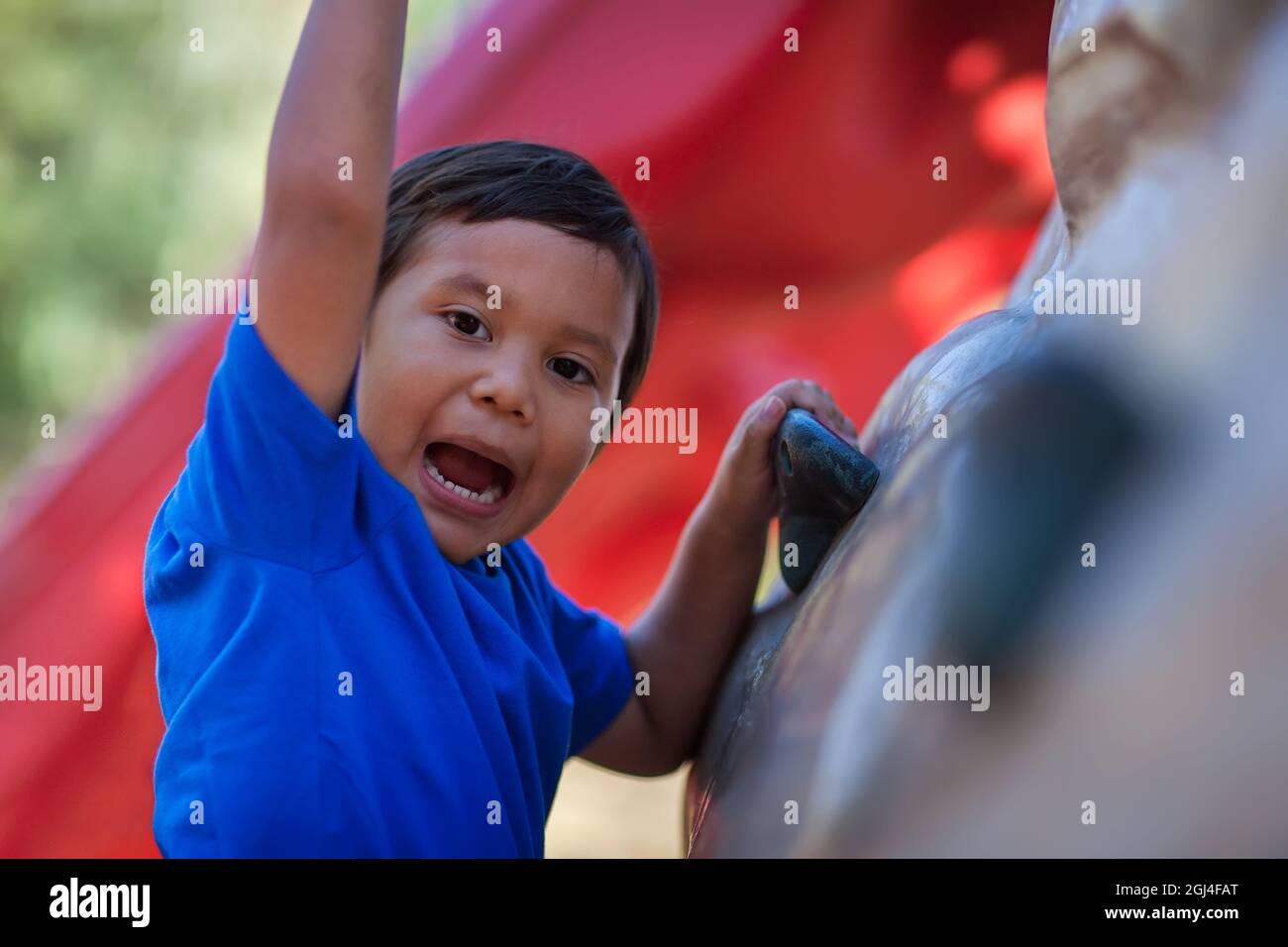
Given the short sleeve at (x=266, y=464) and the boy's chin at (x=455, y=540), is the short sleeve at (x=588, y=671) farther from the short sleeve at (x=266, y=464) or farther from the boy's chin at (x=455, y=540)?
the short sleeve at (x=266, y=464)

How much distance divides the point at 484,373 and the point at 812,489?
0.21m

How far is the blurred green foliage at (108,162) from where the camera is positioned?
451 centimetres

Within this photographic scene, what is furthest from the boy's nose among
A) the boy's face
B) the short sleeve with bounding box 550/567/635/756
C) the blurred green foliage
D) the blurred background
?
the blurred green foliage

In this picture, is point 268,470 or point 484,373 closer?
point 268,470

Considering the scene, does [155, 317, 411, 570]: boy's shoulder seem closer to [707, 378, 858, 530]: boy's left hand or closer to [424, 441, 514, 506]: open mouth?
[424, 441, 514, 506]: open mouth

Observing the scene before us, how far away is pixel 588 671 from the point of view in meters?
1.06

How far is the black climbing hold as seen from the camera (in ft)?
2.61

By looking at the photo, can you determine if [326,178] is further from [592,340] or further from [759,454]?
[759,454]

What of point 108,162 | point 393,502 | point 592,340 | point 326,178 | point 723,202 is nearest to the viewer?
point 326,178

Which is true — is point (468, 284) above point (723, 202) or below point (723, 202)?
below

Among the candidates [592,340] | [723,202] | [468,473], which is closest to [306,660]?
[468,473]

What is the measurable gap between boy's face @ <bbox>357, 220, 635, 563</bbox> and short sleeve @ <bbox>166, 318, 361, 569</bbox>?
0.35 ft
